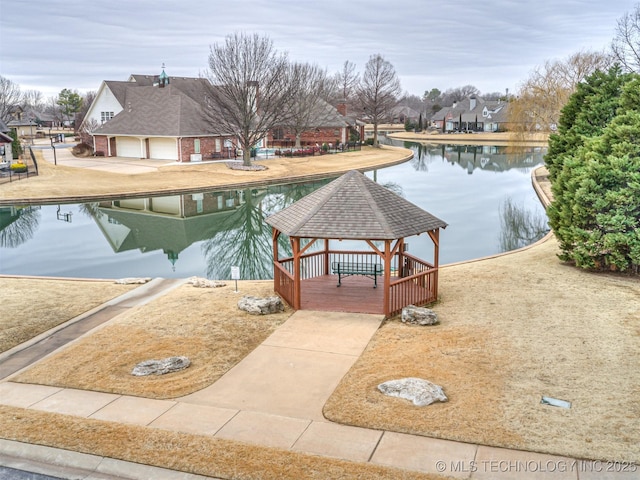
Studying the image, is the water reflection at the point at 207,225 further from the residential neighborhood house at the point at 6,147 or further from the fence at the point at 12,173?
the residential neighborhood house at the point at 6,147

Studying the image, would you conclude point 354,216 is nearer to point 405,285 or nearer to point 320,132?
point 405,285

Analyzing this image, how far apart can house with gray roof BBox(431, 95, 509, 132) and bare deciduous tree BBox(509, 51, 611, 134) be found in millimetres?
59216

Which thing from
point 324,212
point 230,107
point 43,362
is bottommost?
point 43,362

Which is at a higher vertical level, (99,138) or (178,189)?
(99,138)

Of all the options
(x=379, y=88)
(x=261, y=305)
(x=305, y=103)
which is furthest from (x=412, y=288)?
(x=379, y=88)

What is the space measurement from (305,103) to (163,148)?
1651 centimetres

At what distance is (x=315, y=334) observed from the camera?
1280cm

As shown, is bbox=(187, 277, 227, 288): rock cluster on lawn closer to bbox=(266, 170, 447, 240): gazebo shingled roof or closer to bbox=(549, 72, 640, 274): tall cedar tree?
bbox=(266, 170, 447, 240): gazebo shingled roof

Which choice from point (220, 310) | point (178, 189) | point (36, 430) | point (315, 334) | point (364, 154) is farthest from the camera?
point (364, 154)

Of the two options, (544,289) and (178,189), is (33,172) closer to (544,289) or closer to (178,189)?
(178,189)

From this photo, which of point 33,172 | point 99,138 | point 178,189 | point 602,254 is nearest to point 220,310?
point 602,254

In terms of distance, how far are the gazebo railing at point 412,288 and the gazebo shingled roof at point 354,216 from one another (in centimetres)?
112

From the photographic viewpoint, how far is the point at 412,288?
609 inches

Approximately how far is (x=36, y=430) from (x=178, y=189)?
3142 cm
